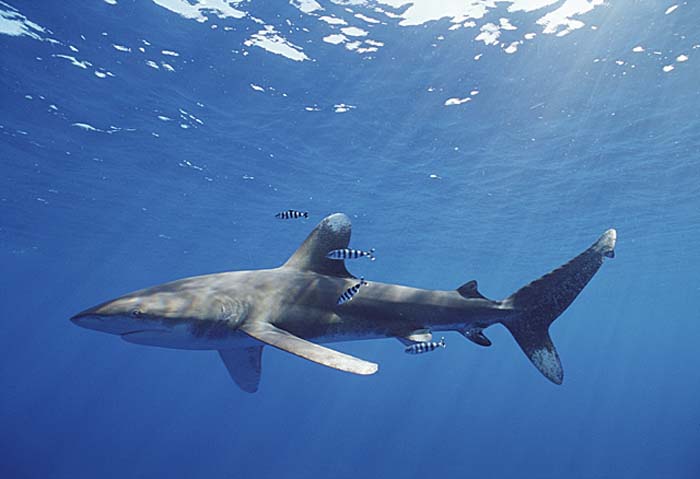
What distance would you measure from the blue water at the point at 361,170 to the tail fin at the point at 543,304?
899 cm

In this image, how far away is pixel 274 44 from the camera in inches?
540

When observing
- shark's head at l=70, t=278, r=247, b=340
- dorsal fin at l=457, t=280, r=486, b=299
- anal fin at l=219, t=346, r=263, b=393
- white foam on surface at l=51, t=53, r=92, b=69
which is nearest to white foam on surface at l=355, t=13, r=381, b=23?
white foam on surface at l=51, t=53, r=92, b=69

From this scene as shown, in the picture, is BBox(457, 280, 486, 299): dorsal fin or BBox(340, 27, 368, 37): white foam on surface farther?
BBox(340, 27, 368, 37): white foam on surface

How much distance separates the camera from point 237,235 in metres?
36.9

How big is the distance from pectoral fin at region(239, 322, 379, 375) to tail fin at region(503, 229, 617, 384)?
2849 millimetres

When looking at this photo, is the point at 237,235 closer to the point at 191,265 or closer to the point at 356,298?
the point at 191,265

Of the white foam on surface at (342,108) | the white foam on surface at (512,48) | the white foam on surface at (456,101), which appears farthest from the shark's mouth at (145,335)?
the white foam on surface at (456,101)

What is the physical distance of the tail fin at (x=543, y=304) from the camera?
5895mm

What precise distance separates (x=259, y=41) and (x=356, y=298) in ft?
34.6

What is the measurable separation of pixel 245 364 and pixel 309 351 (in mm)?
3018

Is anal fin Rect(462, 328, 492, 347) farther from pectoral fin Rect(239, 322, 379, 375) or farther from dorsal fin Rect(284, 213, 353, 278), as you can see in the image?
pectoral fin Rect(239, 322, 379, 375)

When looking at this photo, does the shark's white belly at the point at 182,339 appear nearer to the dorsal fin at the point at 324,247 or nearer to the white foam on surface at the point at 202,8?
the dorsal fin at the point at 324,247

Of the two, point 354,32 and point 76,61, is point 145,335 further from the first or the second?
point 76,61

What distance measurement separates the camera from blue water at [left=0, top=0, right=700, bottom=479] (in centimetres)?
1377
